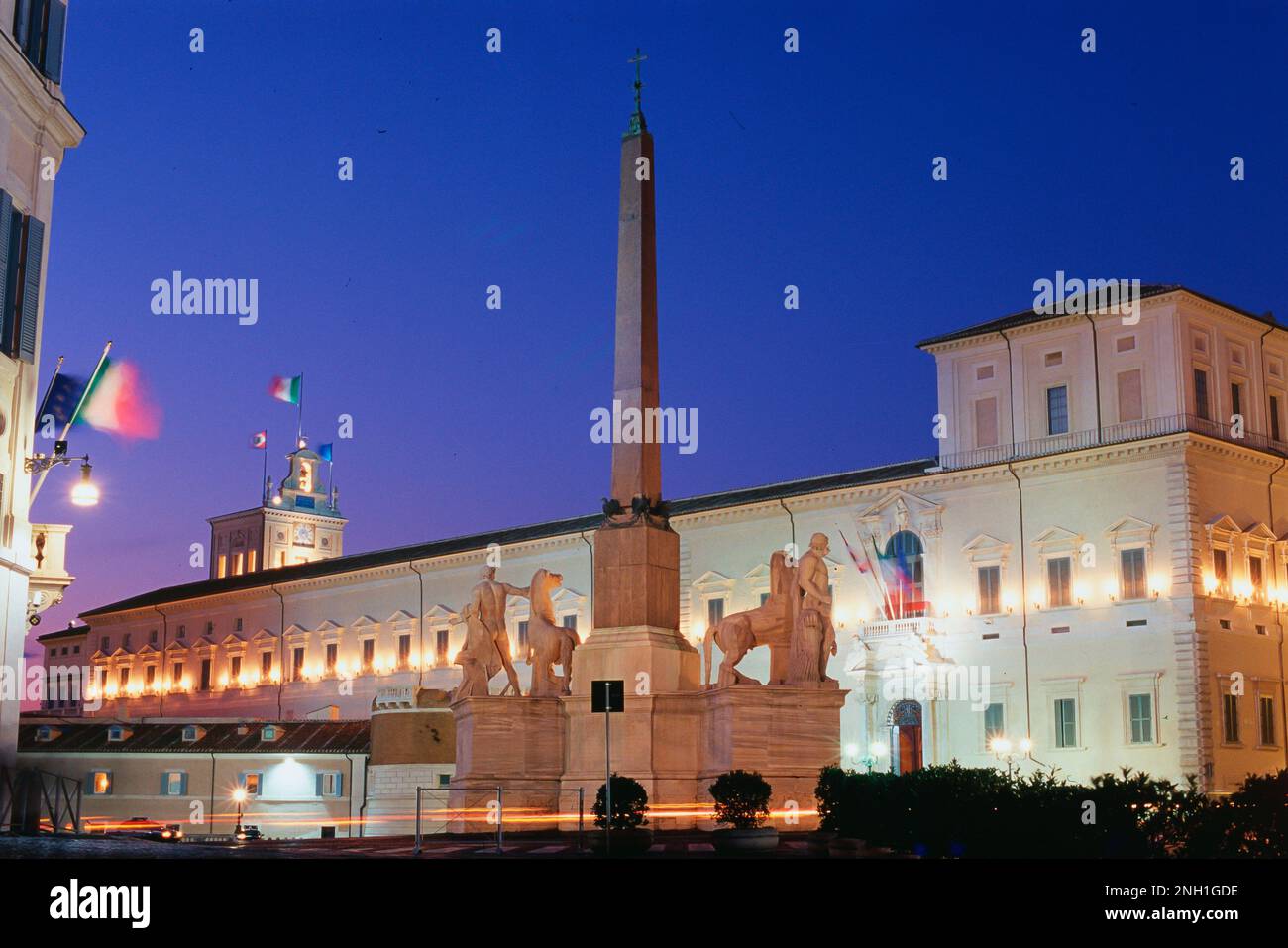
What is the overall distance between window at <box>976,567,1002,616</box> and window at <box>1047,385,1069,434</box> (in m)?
4.95

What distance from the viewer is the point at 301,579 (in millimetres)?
82688

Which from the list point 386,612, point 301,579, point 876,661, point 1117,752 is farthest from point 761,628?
point 301,579

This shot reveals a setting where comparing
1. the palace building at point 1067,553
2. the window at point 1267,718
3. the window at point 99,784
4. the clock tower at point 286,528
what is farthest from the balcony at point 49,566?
the clock tower at point 286,528

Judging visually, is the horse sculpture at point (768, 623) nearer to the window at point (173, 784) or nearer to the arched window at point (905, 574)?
the arched window at point (905, 574)

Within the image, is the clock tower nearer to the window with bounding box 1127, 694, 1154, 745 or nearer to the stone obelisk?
the window with bounding box 1127, 694, 1154, 745

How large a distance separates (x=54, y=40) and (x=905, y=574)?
1449 inches

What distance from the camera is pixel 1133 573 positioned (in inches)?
2009

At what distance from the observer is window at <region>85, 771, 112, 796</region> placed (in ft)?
212

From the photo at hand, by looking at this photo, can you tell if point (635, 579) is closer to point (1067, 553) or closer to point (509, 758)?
point (509, 758)

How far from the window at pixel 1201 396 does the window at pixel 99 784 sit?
139ft

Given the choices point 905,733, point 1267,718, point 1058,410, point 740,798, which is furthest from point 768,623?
point 1058,410
